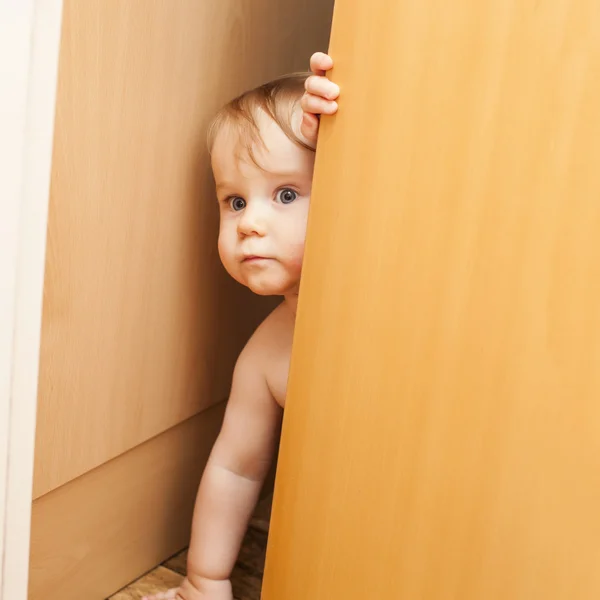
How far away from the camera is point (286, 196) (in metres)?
0.74

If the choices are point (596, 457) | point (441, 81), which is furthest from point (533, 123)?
point (596, 457)

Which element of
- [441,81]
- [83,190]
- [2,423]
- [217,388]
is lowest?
[217,388]

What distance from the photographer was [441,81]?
0.56 m

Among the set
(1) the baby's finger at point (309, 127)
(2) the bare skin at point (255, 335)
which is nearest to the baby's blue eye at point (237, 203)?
(2) the bare skin at point (255, 335)

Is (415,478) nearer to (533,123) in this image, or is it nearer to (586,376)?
(586,376)

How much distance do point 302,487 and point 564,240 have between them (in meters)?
0.29

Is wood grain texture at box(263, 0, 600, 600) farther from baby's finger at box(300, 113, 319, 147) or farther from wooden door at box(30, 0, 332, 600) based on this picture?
wooden door at box(30, 0, 332, 600)

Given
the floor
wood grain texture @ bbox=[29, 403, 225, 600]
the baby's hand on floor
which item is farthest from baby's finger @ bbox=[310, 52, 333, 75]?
the floor

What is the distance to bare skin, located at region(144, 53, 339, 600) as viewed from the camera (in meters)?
0.73

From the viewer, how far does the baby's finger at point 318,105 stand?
0.62m

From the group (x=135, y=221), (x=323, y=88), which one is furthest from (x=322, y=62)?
(x=135, y=221)

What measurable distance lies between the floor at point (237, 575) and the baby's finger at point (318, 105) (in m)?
0.52

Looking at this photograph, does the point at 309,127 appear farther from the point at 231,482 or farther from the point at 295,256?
the point at 231,482

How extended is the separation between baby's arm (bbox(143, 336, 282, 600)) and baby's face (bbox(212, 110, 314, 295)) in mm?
117
